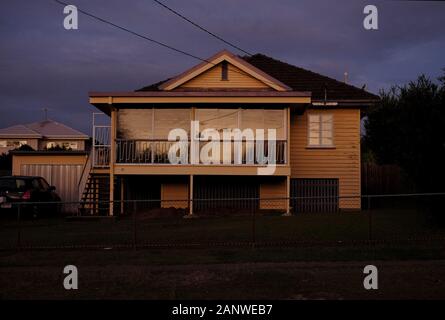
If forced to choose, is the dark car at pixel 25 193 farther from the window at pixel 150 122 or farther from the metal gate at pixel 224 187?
the metal gate at pixel 224 187

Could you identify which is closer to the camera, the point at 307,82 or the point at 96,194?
the point at 96,194

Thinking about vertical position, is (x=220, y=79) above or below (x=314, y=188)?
above

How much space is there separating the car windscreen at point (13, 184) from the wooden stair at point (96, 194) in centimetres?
218

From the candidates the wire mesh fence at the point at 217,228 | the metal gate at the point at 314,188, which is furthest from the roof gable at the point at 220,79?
the wire mesh fence at the point at 217,228

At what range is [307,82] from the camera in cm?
2486

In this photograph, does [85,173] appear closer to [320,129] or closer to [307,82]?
[320,129]

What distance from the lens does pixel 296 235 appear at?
14.1 metres

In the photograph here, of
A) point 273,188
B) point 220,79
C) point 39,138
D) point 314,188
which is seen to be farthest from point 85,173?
point 39,138

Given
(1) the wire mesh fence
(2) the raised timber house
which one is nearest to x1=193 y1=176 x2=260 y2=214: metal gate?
(2) the raised timber house

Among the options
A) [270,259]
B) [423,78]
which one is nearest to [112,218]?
[270,259]

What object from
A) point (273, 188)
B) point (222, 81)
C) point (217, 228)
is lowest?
point (217, 228)

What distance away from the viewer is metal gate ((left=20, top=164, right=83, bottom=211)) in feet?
83.1

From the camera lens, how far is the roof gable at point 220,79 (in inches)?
869

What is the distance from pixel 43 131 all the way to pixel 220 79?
3878cm
